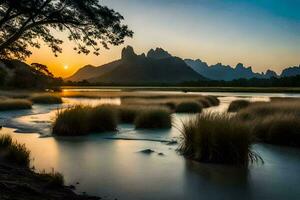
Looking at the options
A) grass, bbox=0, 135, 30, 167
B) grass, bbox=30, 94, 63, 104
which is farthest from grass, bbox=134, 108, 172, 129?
grass, bbox=30, 94, 63, 104

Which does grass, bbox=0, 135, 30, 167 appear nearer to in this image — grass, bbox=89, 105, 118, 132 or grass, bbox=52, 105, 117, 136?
grass, bbox=52, 105, 117, 136

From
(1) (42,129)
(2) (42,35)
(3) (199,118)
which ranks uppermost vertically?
(2) (42,35)

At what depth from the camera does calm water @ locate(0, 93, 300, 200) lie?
34.9 ft

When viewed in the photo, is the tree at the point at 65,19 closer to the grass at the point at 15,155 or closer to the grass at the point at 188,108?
the grass at the point at 15,155

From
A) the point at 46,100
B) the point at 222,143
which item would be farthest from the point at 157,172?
the point at 46,100

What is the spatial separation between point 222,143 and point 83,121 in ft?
33.9

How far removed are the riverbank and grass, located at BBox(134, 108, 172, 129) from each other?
14.5 metres

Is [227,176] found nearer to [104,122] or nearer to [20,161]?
[20,161]

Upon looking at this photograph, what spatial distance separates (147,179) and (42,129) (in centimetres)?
1471

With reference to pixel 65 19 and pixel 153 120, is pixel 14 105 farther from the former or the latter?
pixel 65 19

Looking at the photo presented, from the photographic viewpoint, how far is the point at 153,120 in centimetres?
2631

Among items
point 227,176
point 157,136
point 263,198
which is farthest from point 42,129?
point 263,198

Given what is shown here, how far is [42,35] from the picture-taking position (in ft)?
51.4

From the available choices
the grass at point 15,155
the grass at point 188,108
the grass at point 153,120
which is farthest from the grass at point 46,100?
the grass at point 15,155
